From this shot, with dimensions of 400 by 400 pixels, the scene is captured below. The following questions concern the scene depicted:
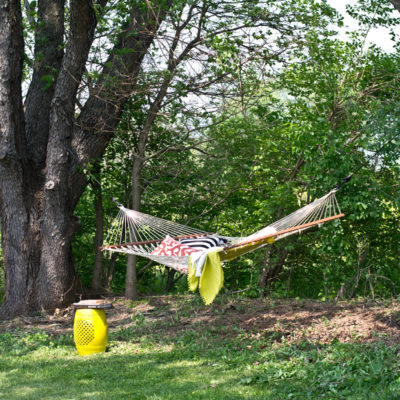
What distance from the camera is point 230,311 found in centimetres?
481

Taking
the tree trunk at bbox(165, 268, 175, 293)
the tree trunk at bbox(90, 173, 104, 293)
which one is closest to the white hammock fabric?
the tree trunk at bbox(90, 173, 104, 293)

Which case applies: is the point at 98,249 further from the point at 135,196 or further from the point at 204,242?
the point at 204,242

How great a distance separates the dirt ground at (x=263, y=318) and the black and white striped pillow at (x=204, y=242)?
65cm

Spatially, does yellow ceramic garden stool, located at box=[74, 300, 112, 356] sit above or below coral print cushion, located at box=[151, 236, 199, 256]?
below

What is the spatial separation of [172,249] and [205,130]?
7.42 ft

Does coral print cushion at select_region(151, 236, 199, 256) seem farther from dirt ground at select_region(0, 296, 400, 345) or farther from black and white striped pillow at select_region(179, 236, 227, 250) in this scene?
dirt ground at select_region(0, 296, 400, 345)

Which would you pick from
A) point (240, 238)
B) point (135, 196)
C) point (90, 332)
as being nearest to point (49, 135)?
point (135, 196)

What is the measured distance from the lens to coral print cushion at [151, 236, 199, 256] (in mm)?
4172

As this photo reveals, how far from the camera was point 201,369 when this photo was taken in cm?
326

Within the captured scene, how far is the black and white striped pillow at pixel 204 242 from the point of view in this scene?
441 centimetres

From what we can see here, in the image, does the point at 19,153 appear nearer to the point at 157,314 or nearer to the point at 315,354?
the point at 157,314

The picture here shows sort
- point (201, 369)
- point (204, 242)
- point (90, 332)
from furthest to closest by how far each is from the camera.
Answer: point (204, 242)
point (90, 332)
point (201, 369)

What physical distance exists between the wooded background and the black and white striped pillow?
1051mm

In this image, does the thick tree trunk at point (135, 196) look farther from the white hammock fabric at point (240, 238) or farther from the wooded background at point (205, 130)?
the white hammock fabric at point (240, 238)
